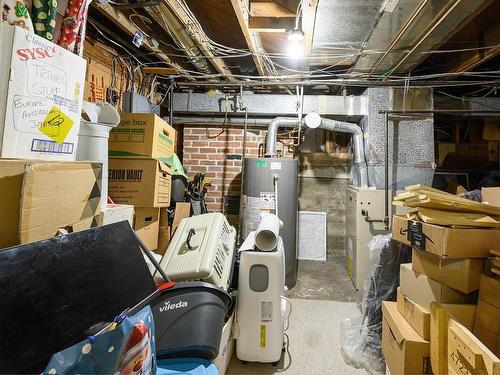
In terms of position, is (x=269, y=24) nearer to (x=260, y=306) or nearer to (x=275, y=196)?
(x=275, y=196)

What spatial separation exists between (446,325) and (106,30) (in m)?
2.90

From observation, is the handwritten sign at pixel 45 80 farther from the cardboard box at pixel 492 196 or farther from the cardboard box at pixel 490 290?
the cardboard box at pixel 492 196

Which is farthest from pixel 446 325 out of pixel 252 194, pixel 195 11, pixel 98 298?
pixel 195 11

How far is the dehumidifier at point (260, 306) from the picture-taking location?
1.65m

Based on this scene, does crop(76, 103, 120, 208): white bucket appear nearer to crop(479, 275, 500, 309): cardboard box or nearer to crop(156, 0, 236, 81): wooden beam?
crop(156, 0, 236, 81): wooden beam

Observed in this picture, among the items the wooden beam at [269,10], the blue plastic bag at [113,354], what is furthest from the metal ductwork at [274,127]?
the blue plastic bag at [113,354]

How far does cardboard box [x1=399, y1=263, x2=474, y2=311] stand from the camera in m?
1.45

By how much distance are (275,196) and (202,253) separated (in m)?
1.39

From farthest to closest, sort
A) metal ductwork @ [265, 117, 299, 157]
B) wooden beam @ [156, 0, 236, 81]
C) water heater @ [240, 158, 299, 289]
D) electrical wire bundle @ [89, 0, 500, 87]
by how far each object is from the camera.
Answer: metal ductwork @ [265, 117, 299, 157] → water heater @ [240, 158, 299, 289] → electrical wire bundle @ [89, 0, 500, 87] → wooden beam @ [156, 0, 236, 81]

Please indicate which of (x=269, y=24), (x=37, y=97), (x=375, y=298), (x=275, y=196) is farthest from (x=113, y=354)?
(x=275, y=196)

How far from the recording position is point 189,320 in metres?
1.07

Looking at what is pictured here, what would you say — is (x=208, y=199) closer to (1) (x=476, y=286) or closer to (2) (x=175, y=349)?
(2) (x=175, y=349)

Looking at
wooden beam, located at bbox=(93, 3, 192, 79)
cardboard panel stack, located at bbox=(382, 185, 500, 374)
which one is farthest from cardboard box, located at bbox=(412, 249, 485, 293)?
wooden beam, located at bbox=(93, 3, 192, 79)

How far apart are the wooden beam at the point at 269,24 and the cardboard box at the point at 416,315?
77.6 inches
